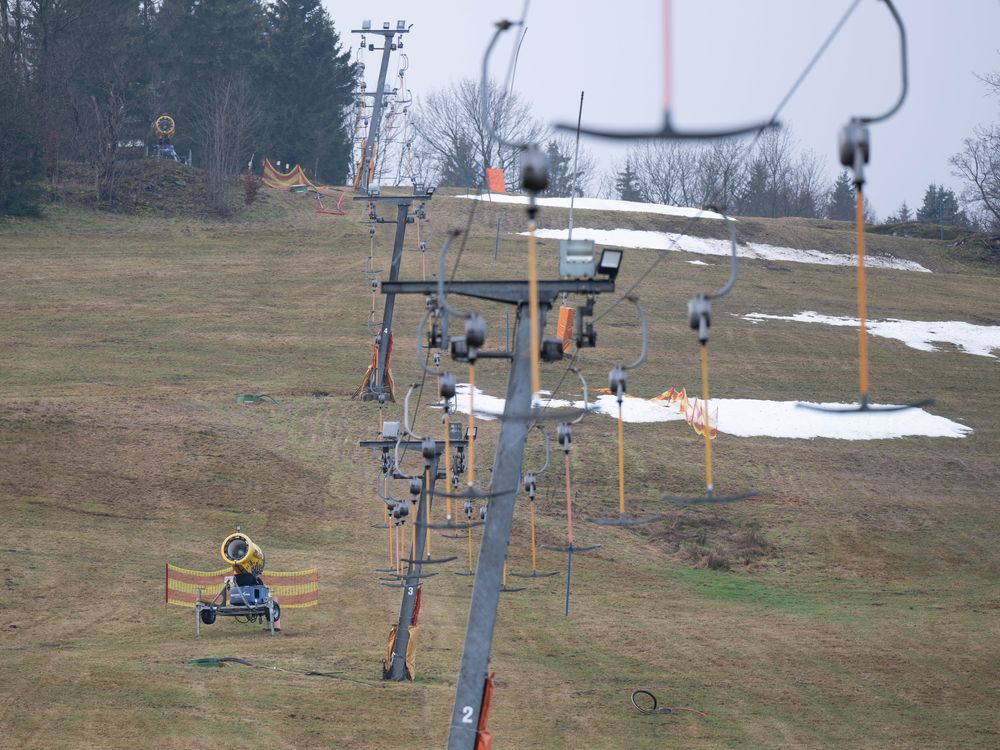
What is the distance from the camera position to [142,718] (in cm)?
1590

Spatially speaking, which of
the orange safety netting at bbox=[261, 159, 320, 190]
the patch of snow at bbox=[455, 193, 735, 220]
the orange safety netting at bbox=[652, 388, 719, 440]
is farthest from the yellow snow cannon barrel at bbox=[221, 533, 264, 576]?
the orange safety netting at bbox=[261, 159, 320, 190]

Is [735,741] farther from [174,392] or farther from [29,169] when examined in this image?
[29,169]

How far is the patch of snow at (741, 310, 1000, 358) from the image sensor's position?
167 feet

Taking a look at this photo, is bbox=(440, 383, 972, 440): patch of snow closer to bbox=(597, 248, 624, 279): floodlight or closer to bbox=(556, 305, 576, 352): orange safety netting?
bbox=(556, 305, 576, 352): orange safety netting

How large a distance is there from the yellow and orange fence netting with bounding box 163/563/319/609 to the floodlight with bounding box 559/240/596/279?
1298 centimetres

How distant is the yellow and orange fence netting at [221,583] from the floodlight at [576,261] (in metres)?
13.0

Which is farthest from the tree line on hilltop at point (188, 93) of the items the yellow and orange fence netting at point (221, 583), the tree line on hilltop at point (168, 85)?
the yellow and orange fence netting at point (221, 583)

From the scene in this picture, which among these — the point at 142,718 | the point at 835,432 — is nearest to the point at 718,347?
the point at 835,432

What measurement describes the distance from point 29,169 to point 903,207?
111 meters

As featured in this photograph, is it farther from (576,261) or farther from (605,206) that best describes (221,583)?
(605,206)

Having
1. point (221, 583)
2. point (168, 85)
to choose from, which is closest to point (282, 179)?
point (168, 85)

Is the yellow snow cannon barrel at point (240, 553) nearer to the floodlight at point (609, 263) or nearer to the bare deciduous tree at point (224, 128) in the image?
the floodlight at point (609, 263)

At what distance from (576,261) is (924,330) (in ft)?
140

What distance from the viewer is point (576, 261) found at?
13.2m
